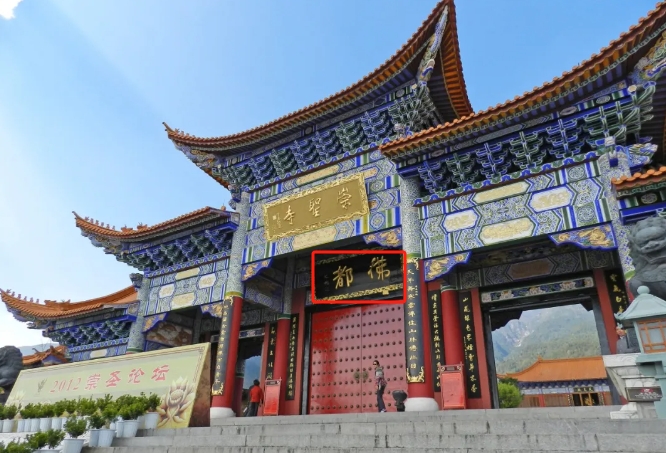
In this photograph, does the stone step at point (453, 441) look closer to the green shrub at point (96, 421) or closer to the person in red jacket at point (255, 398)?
the green shrub at point (96, 421)

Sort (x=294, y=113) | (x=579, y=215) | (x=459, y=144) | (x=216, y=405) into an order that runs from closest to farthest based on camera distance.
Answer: (x=579, y=215) → (x=459, y=144) → (x=216, y=405) → (x=294, y=113)

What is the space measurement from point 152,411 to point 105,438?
1.11 metres

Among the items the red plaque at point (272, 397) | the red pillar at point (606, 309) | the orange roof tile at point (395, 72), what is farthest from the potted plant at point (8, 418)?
the red pillar at point (606, 309)

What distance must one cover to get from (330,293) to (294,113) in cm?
460

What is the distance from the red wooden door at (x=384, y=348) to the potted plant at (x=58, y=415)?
6.04 metres

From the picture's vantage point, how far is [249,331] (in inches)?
525

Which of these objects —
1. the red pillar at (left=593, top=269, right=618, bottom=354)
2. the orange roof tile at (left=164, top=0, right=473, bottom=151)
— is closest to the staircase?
the red pillar at (left=593, top=269, right=618, bottom=354)

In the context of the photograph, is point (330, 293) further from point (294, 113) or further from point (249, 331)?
point (294, 113)

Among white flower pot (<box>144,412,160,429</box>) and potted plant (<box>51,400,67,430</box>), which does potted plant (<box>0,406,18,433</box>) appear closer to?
potted plant (<box>51,400,67,430</box>)

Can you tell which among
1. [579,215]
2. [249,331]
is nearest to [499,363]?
[249,331]

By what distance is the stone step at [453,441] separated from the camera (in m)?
4.04

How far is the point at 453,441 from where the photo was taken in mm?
4750

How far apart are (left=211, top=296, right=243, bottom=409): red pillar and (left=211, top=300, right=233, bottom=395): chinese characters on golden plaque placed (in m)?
0.05

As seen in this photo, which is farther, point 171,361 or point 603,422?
point 171,361
